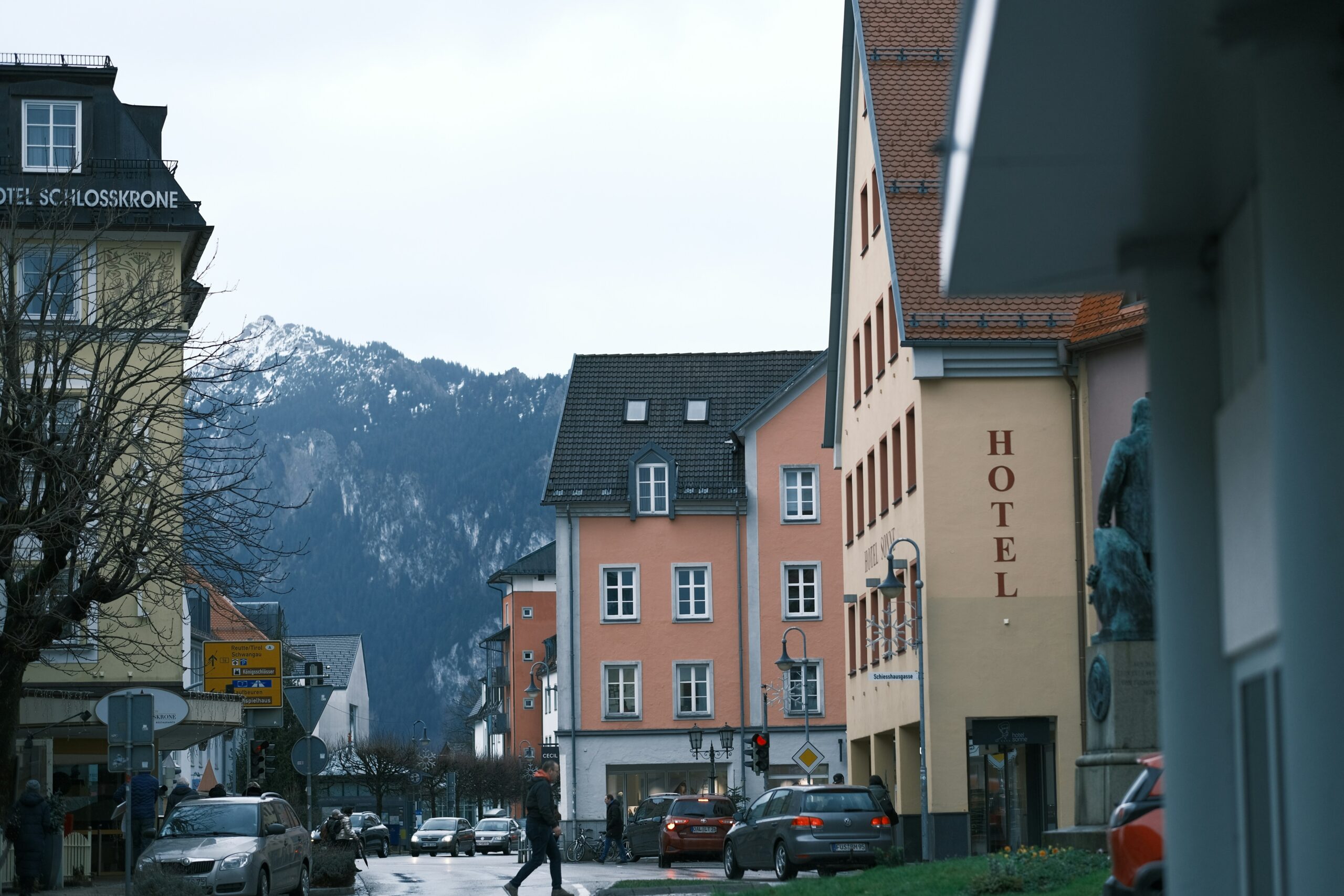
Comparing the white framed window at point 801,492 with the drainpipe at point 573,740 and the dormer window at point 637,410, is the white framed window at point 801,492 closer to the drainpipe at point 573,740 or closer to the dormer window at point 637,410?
the dormer window at point 637,410

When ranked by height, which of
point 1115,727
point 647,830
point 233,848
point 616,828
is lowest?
point 647,830

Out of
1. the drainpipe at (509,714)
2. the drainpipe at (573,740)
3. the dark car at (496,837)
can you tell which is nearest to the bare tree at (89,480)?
the drainpipe at (573,740)

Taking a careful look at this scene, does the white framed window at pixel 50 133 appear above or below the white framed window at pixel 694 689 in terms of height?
above

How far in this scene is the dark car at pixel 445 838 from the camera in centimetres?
6762

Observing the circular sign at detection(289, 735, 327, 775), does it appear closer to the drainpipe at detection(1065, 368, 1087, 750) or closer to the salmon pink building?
the drainpipe at detection(1065, 368, 1087, 750)

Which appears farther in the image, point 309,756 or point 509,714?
point 509,714

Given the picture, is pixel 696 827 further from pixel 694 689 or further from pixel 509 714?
pixel 509 714

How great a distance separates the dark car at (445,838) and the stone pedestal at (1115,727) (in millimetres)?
50234

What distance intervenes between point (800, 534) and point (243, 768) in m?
26.4

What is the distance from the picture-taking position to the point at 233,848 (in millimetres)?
22859

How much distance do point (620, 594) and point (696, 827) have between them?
58.0ft

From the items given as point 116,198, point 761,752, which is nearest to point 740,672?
point 761,752

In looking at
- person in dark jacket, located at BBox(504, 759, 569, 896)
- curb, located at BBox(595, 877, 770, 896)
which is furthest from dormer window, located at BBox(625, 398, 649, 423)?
person in dark jacket, located at BBox(504, 759, 569, 896)

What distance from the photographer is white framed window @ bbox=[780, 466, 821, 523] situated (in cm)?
6106
